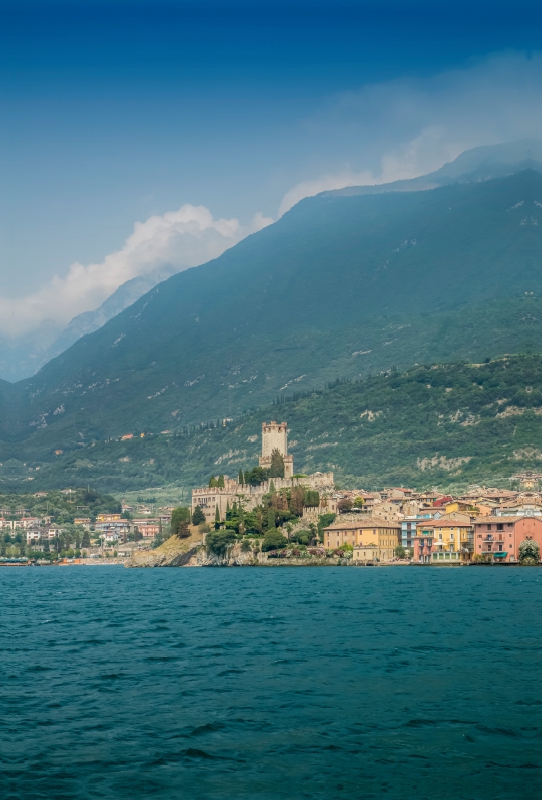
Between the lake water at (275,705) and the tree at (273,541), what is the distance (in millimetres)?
73008

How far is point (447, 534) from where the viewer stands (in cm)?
12794

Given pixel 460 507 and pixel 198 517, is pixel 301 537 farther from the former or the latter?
pixel 460 507

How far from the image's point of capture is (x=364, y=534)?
5108 inches

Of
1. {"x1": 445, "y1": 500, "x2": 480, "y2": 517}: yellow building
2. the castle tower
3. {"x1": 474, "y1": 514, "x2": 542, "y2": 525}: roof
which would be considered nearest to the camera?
{"x1": 474, "y1": 514, "x2": 542, "y2": 525}: roof

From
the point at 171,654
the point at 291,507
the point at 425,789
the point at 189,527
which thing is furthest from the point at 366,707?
the point at 189,527

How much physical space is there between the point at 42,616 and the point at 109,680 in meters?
27.2

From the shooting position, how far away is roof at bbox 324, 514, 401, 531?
130 m

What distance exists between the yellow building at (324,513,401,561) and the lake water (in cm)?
7091

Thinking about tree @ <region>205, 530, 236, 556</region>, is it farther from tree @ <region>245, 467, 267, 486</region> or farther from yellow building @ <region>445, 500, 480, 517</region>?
yellow building @ <region>445, 500, 480, 517</region>

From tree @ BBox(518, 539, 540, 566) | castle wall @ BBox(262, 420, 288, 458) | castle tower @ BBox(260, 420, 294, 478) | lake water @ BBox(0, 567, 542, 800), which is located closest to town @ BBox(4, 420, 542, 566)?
tree @ BBox(518, 539, 540, 566)

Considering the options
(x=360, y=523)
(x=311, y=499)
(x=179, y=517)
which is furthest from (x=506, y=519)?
(x=179, y=517)

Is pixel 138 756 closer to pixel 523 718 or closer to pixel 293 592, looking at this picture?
pixel 523 718

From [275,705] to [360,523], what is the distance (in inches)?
3979

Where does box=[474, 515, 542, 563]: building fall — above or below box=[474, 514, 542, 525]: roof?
below
